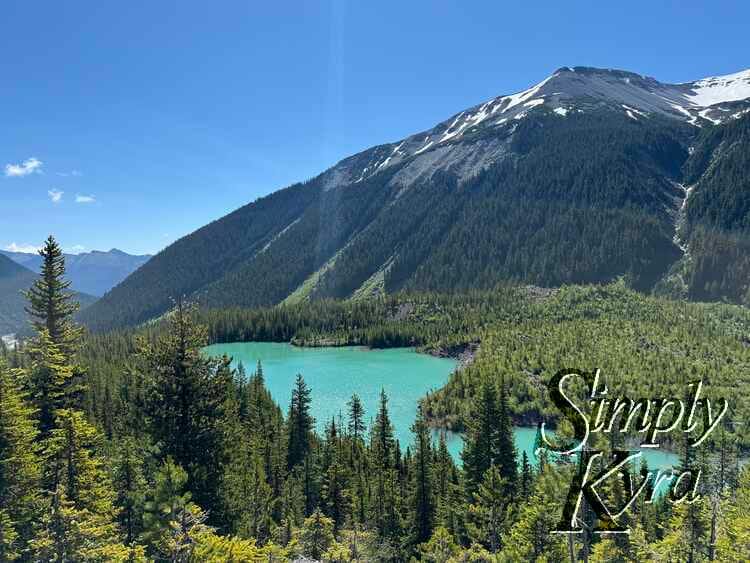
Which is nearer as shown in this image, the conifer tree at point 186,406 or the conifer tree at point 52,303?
the conifer tree at point 186,406

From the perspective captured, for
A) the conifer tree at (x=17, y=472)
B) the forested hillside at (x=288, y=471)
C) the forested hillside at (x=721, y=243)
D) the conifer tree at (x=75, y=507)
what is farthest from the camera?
the forested hillside at (x=721, y=243)

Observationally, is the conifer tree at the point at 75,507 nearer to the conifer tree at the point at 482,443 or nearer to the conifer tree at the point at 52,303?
the conifer tree at the point at 52,303

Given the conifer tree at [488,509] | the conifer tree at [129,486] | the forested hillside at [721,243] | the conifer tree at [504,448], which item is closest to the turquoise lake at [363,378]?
the conifer tree at [504,448]

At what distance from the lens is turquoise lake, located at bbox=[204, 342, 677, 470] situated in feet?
240

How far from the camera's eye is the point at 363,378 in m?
113

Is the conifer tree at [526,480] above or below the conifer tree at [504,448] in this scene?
below

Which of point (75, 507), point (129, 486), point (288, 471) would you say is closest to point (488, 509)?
point (129, 486)

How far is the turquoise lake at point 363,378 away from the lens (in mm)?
73125

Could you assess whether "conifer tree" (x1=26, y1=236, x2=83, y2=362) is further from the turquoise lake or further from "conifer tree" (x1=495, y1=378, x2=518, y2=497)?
the turquoise lake

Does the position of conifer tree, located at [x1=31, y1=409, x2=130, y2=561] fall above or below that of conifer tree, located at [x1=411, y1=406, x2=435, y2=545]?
above

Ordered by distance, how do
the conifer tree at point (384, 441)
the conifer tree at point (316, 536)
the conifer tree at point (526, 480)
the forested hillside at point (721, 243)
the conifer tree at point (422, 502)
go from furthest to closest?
the forested hillside at point (721, 243)
the conifer tree at point (384, 441)
the conifer tree at point (422, 502)
the conifer tree at point (526, 480)
the conifer tree at point (316, 536)

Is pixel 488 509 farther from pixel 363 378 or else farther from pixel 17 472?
pixel 363 378

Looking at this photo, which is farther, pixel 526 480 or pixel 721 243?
pixel 721 243

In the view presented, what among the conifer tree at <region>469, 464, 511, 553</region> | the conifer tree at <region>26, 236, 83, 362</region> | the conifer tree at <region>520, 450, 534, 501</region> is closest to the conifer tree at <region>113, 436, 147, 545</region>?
the conifer tree at <region>26, 236, 83, 362</region>
